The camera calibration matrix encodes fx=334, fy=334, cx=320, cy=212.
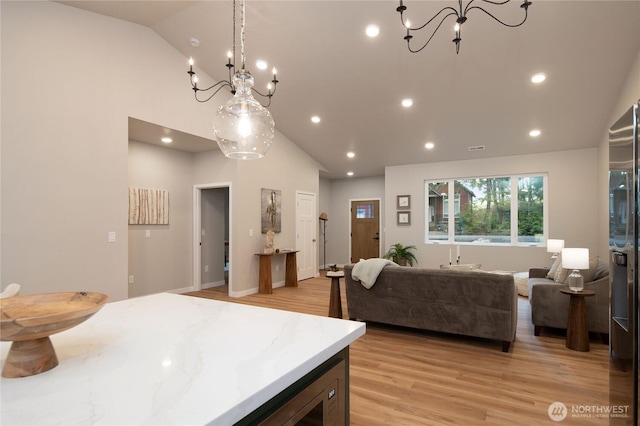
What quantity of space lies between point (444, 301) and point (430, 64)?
3.03 m

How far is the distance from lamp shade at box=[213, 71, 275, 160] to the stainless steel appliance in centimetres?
183

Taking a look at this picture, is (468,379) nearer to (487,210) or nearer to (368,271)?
(368,271)

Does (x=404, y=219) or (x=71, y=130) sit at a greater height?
(x=71, y=130)

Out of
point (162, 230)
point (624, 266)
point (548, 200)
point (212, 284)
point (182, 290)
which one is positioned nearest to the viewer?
point (624, 266)

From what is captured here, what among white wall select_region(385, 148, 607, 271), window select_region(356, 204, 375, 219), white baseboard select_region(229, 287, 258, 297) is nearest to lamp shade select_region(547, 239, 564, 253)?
white wall select_region(385, 148, 607, 271)

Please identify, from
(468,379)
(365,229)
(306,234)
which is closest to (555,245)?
(468,379)

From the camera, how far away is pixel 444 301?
3514 millimetres

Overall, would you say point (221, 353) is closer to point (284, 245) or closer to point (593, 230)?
point (284, 245)

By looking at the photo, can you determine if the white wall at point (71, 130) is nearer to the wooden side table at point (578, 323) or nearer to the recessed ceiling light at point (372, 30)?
the recessed ceiling light at point (372, 30)

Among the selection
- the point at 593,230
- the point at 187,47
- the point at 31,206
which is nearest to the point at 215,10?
the point at 187,47

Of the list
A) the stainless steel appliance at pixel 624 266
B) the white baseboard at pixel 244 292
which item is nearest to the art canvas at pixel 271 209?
the white baseboard at pixel 244 292

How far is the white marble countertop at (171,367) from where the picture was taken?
73cm

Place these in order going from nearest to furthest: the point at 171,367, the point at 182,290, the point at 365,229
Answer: the point at 171,367 < the point at 182,290 < the point at 365,229

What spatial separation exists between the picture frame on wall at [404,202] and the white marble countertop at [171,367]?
21.5ft
